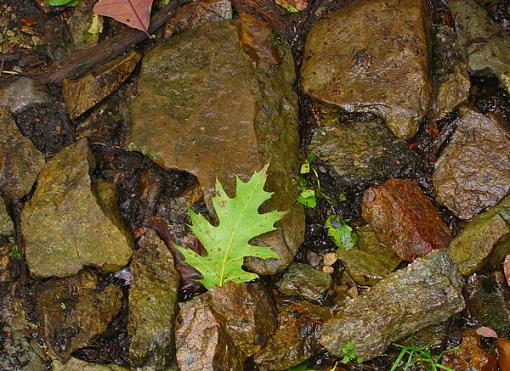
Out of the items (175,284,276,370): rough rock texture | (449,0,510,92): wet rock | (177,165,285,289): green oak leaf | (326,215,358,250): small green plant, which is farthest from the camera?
(449,0,510,92): wet rock

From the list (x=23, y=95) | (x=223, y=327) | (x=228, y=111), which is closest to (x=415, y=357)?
(x=223, y=327)

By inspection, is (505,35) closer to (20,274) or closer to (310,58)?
(310,58)

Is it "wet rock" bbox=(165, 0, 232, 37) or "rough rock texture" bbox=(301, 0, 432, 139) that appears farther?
"wet rock" bbox=(165, 0, 232, 37)

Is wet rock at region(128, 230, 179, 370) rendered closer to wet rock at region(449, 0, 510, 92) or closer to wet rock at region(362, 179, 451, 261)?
wet rock at region(362, 179, 451, 261)

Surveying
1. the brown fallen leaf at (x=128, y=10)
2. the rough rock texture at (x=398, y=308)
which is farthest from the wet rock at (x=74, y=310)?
the brown fallen leaf at (x=128, y=10)

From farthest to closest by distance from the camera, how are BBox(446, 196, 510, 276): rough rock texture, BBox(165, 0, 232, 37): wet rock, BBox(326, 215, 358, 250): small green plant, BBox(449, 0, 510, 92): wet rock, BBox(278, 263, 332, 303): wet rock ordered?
BBox(165, 0, 232, 37): wet rock → BBox(449, 0, 510, 92): wet rock → BBox(326, 215, 358, 250): small green plant → BBox(278, 263, 332, 303): wet rock → BBox(446, 196, 510, 276): rough rock texture

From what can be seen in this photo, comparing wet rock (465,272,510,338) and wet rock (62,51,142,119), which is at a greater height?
wet rock (62,51,142,119)

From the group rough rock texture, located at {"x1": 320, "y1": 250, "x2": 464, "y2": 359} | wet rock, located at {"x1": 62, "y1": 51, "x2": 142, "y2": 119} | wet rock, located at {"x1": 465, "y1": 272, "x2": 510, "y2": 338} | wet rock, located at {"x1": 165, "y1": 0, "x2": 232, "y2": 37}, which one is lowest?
wet rock, located at {"x1": 465, "y1": 272, "x2": 510, "y2": 338}

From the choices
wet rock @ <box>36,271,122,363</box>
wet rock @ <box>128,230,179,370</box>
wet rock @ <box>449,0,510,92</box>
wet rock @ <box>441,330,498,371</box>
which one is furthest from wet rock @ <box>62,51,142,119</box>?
wet rock @ <box>441,330,498,371</box>

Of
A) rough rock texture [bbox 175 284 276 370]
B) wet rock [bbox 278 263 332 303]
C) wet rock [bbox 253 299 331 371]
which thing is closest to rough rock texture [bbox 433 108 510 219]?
wet rock [bbox 278 263 332 303]
